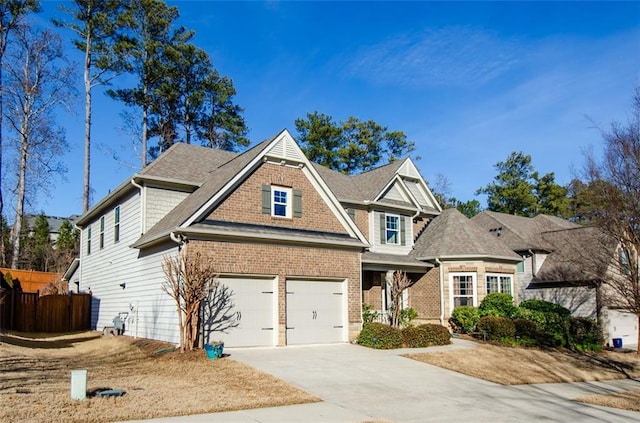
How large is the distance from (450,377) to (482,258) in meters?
10.8

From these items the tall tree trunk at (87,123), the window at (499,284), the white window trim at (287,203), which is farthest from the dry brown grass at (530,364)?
the tall tree trunk at (87,123)

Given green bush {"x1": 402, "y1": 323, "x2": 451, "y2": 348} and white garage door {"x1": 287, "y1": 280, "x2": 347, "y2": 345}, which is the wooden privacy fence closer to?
white garage door {"x1": 287, "y1": 280, "x2": 347, "y2": 345}

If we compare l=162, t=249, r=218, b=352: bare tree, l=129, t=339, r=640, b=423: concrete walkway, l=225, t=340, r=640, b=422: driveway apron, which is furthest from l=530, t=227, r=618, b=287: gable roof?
l=162, t=249, r=218, b=352: bare tree

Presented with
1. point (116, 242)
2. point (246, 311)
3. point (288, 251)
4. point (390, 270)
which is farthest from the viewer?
point (390, 270)

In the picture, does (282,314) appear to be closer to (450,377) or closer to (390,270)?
(450,377)

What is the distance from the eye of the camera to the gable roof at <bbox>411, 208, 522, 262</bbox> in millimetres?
24750

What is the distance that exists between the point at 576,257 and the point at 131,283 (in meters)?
22.0

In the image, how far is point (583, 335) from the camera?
23.3 meters

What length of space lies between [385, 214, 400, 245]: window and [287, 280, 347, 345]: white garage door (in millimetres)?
7378

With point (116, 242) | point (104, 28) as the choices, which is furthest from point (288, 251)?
point (104, 28)

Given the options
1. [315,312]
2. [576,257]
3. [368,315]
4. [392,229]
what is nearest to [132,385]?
[315,312]

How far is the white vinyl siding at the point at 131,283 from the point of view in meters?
17.5

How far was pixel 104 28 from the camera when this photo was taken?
3672 cm

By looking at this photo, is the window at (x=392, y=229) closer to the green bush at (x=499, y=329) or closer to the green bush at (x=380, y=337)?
the green bush at (x=499, y=329)
